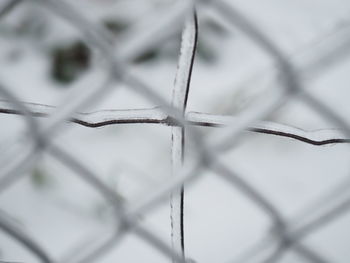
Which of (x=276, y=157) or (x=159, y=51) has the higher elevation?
(x=159, y=51)

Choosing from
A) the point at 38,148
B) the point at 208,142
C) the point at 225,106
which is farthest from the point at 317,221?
the point at 225,106

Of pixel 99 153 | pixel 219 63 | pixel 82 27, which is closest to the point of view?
pixel 82 27

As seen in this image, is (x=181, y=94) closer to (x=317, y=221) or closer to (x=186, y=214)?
(x=317, y=221)

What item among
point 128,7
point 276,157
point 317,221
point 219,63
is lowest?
point 317,221

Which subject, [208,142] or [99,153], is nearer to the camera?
[208,142]

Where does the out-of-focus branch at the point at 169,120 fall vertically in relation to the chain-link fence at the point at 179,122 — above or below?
above

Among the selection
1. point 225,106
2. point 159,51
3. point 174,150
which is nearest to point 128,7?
point 159,51

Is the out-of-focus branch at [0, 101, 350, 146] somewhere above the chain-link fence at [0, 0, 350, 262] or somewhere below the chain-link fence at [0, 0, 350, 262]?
above

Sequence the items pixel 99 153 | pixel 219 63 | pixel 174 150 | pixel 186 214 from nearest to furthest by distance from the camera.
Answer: pixel 174 150
pixel 186 214
pixel 99 153
pixel 219 63
